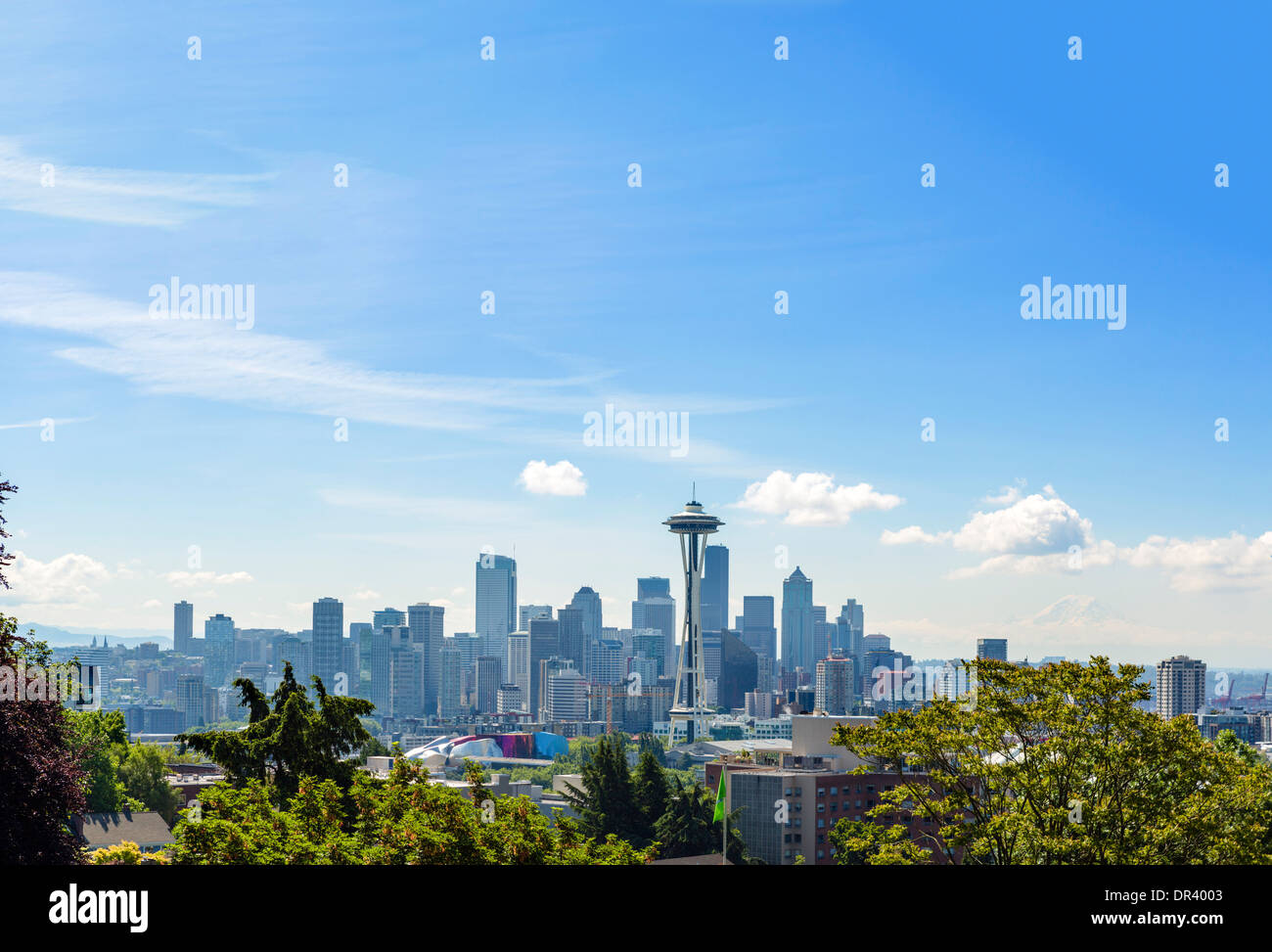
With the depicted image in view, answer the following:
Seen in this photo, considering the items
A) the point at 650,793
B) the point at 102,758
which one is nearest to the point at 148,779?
the point at 102,758

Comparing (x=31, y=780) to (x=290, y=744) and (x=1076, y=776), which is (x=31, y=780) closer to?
(x=290, y=744)

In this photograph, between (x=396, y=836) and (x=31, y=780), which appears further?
(x=396, y=836)

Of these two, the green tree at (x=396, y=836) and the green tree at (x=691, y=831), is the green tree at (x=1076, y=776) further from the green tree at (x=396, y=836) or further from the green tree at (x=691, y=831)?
the green tree at (x=691, y=831)

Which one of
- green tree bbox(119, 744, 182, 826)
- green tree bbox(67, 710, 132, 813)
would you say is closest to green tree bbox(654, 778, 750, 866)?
green tree bbox(119, 744, 182, 826)

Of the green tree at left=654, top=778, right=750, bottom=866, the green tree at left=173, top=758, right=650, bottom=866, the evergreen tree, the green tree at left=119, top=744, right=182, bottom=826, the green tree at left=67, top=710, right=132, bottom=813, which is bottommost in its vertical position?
the green tree at left=654, top=778, right=750, bottom=866

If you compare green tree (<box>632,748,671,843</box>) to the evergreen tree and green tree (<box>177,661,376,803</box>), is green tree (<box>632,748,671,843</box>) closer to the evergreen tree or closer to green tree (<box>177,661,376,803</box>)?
green tree (<box>177,661,376,803</box>)

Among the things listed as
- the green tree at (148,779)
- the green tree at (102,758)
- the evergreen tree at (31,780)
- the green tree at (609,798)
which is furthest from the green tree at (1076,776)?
the green tree at (148,779)
